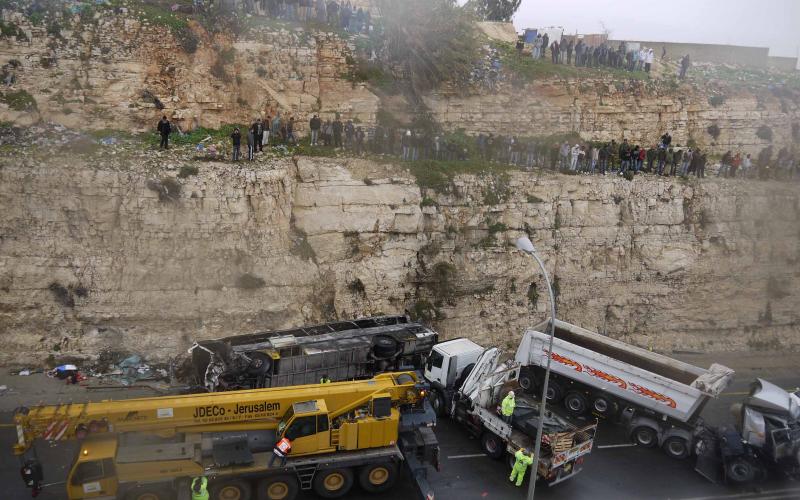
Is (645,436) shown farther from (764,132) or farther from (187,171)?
(764,132)

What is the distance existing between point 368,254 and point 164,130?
8061 millimetres

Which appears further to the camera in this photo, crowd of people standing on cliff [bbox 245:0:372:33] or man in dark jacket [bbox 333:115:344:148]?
crowd of people standing on cliff [bbox 245:0:372:33]

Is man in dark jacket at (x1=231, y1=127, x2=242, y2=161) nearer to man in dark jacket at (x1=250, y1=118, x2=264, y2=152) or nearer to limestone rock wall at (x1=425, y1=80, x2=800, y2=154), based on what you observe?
man in dark jacket at (x1=250, y1=118, x2=264, y2=152)

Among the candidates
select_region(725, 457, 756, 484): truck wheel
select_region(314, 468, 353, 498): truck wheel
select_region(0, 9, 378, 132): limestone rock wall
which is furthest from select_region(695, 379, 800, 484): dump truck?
select_region(0, 9, 378, 132): limestone rock wall

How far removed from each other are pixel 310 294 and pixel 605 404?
1013 centimetres

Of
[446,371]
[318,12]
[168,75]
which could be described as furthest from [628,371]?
[168,75]

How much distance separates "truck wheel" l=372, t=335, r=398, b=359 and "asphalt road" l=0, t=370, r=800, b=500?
102 inches

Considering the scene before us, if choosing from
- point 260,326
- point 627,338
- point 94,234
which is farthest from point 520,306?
point 94,234

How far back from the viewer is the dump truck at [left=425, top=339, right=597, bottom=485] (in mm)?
13469

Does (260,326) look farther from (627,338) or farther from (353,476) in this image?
(627,338)

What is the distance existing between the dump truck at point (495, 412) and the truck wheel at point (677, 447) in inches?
91.6

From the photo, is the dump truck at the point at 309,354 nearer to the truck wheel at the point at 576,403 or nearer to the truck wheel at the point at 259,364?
the truck wheel at the point at 259,364

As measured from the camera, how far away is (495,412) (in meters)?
14.8

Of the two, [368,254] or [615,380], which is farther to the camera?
[368,254]
